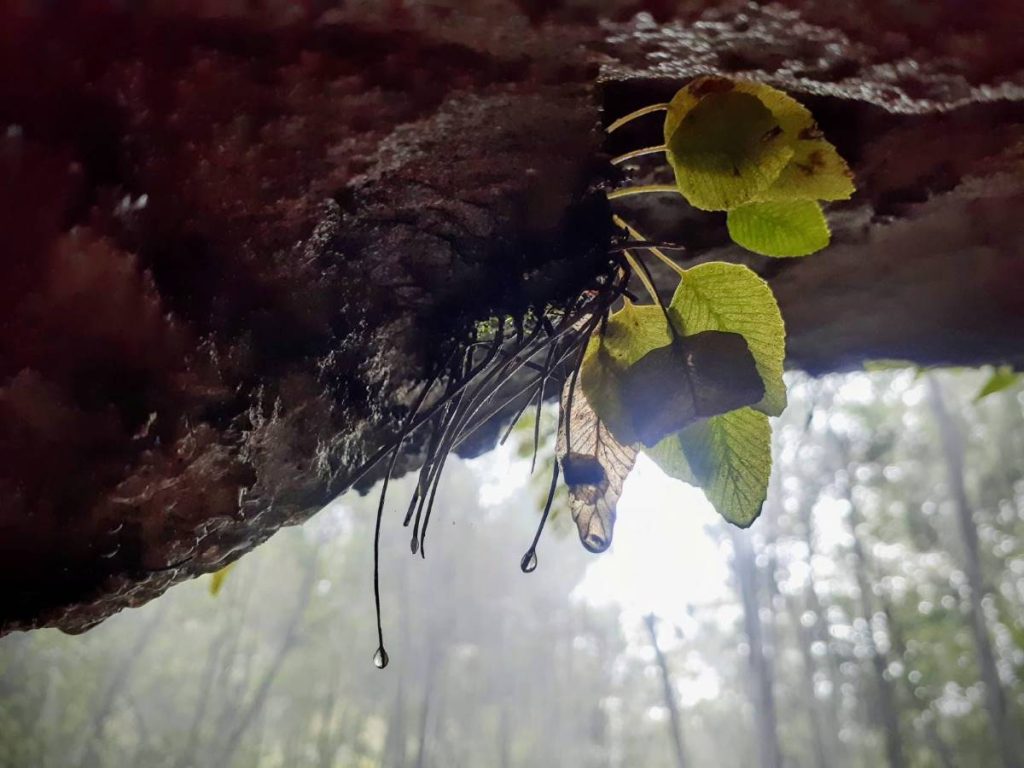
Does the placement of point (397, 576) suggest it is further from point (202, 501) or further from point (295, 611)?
point (202, 501)

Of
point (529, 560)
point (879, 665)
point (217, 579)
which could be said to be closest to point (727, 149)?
point (529, 560)

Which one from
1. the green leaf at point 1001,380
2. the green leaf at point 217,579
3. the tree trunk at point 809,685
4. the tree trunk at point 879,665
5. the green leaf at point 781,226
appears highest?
the green leaf at point 781,226

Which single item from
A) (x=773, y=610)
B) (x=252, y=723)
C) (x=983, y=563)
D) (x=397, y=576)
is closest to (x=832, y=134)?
(x=983, y=563)

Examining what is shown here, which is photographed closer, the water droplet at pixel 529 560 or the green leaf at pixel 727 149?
the green leaf at pixel 727 149

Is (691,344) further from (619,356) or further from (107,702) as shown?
(107,702)

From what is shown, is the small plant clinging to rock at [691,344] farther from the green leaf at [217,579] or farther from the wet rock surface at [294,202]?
the green leaf at [217,579]

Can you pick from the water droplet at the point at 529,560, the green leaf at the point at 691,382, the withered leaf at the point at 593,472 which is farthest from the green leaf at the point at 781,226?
the water droplet at the point at 529,560

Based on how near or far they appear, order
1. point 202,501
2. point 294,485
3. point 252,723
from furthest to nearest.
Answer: point 252,723 → point 294,485 → point 202,501
